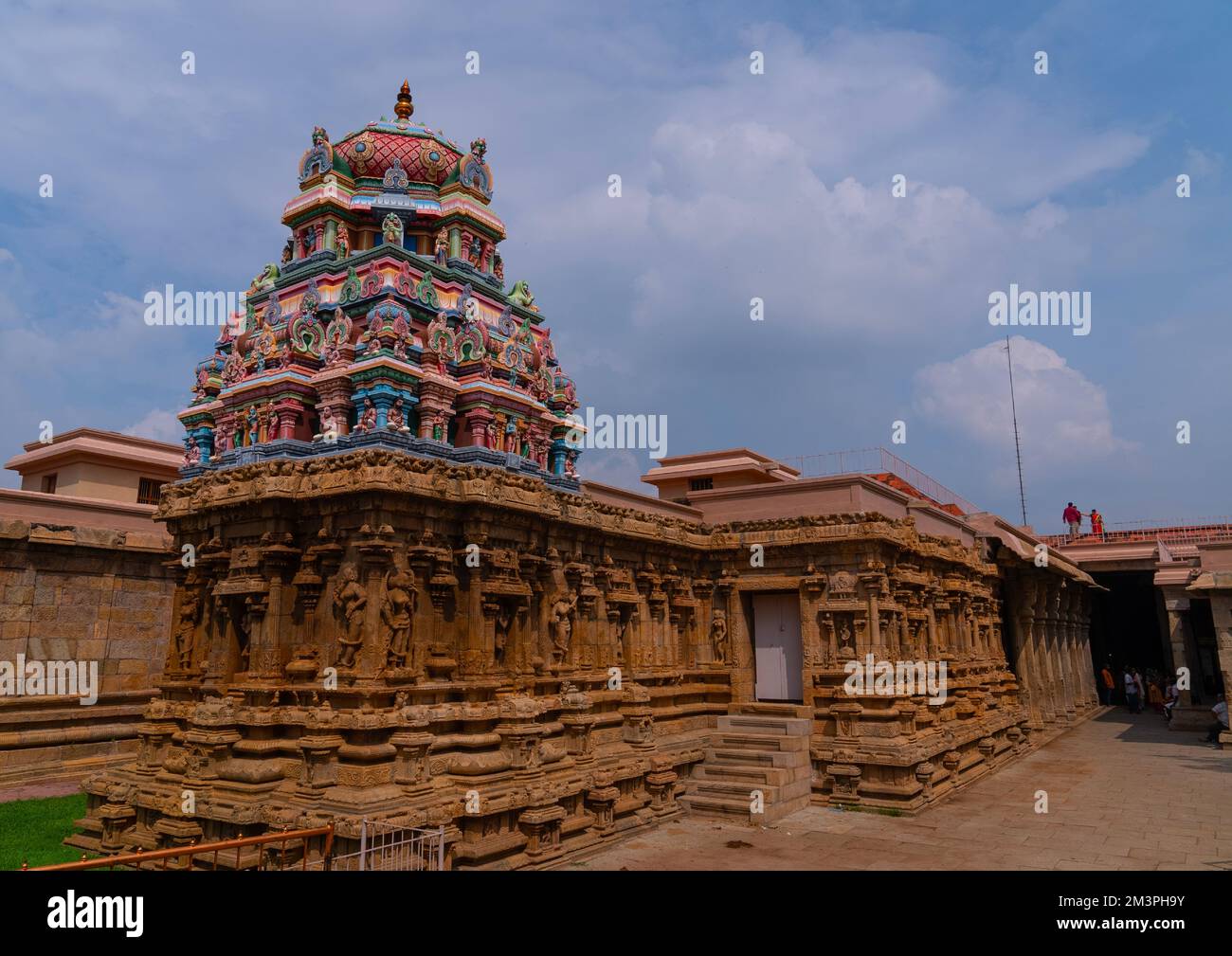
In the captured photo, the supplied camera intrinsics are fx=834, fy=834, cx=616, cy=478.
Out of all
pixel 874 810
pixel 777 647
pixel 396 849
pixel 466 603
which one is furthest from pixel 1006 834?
pixel 396 849

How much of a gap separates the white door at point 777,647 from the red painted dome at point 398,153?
53.7ft

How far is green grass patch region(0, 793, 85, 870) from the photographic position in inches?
494

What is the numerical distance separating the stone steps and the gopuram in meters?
0.08

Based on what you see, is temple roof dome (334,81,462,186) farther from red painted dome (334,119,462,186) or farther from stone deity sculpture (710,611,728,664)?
stone deity sculpture (710,611,728,664)

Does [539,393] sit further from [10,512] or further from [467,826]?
[467,826]

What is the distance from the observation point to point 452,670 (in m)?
14.1

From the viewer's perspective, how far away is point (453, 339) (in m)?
23.7

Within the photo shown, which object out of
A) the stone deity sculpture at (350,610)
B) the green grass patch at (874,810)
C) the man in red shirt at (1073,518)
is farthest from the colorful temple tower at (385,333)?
the man in red shirt at (1073,518)

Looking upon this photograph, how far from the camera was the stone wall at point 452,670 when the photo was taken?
12.6m

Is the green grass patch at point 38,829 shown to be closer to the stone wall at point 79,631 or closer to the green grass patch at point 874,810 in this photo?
the stone wall at point 79,631

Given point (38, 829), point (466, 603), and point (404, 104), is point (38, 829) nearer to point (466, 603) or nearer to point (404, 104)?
point (466, 603)
